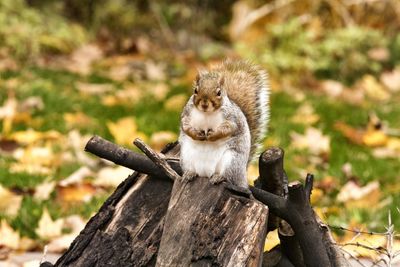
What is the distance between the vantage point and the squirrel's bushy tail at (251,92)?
114 inches

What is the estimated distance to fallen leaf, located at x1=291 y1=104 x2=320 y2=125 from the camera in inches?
247

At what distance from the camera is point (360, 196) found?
4449mm

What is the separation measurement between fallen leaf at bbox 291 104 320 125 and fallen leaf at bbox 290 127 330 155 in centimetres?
46

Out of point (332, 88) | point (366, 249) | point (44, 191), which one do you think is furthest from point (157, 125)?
point (366, 249)

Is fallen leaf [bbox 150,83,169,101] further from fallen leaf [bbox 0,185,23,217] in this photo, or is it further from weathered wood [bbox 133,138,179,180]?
weathered wood [bbox 133,138,179,180]

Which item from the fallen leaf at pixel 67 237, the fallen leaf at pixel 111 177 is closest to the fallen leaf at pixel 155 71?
the fallen leaf at pixel 111 177

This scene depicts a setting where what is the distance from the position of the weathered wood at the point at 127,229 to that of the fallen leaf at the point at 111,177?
1.74 meters

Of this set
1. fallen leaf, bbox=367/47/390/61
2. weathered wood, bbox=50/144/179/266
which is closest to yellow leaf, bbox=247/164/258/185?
weathered wood, bbox=50/144/179/266

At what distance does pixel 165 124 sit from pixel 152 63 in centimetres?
247

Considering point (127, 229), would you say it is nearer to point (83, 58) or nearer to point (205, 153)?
point (205, 153)

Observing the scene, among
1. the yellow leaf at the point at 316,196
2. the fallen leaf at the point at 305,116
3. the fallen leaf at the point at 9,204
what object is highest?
the fallen leaf at the point at 305,116

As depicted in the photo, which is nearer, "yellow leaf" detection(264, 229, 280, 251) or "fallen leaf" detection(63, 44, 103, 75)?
"yellow leaf" detection(264, 229, 280, 251)

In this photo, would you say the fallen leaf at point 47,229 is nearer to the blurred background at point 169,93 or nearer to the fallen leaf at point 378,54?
the blurred background at point 169,93

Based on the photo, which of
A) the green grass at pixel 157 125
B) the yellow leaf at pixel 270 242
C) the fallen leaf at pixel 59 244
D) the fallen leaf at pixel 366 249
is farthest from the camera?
the green grass at pixel 157 125
